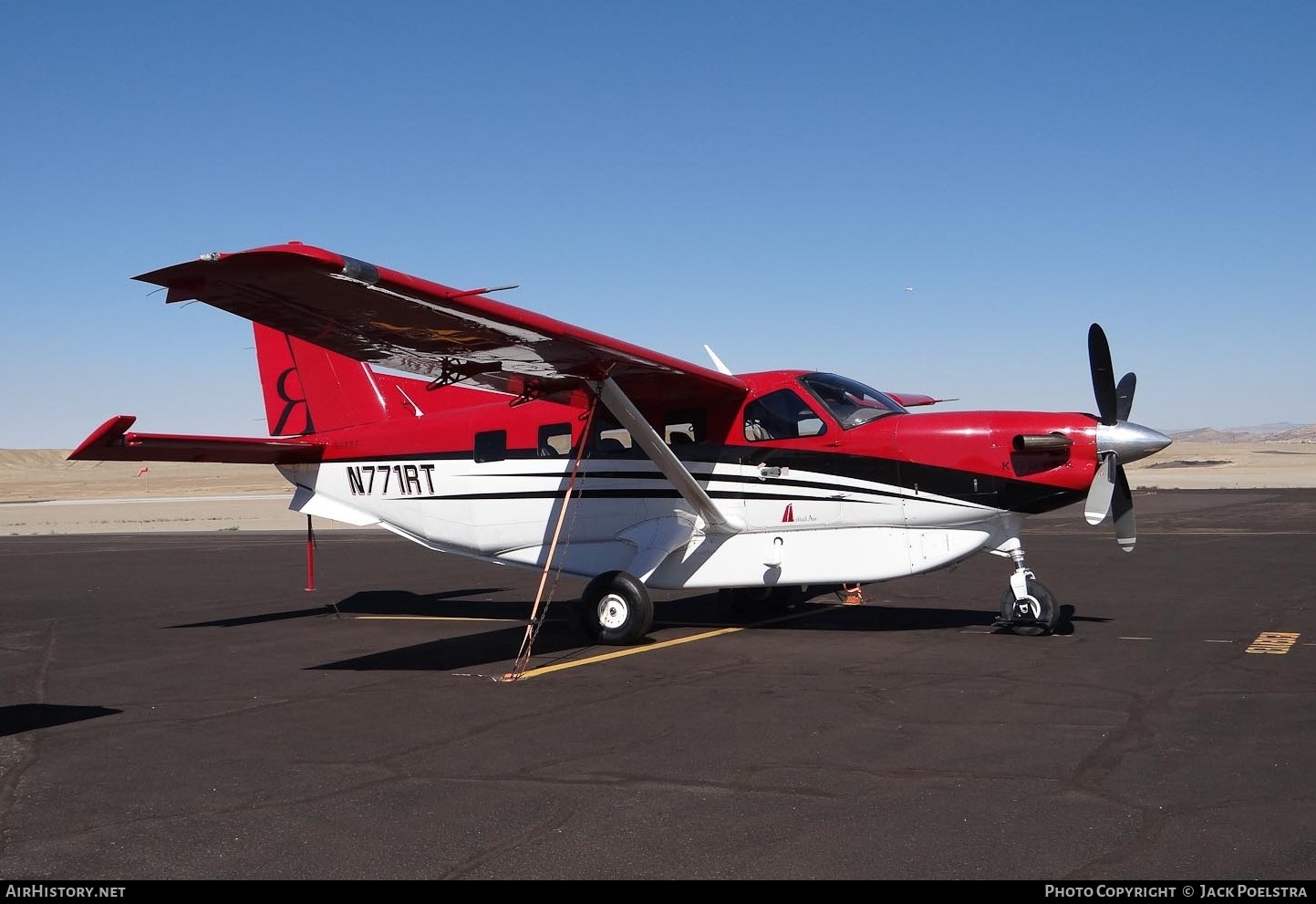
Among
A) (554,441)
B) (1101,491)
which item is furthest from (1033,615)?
(554,441)

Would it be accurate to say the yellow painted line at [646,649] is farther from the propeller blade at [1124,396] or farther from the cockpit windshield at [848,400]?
the propeller blade at [1124,396]

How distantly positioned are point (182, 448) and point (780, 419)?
729cm

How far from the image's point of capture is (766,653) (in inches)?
427

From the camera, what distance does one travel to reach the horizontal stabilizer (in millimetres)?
11773

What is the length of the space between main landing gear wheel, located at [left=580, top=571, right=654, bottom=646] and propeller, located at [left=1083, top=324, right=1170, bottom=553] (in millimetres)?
4481

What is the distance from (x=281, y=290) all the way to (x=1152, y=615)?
997cm

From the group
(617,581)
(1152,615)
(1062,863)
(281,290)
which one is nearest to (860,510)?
(617,581)

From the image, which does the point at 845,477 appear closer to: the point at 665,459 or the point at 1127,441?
the point at 665,459

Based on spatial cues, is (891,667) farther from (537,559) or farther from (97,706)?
(97,706)

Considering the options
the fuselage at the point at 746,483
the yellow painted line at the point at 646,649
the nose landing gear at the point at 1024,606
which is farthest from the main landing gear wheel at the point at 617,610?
the nose landing gear at the point at 1024,606

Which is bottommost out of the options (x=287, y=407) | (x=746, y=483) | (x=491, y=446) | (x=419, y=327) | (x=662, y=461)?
(x=746, y=483)

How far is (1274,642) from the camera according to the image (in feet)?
34.8

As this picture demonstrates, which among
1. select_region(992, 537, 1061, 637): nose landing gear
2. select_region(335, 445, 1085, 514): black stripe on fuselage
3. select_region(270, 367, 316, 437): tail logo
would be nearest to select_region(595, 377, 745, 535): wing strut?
select_region(335, 445, 1085, 514): black stripe on fuselage

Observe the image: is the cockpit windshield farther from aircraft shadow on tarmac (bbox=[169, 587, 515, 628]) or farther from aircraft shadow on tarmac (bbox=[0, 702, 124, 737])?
aircraft shadow on tarmac (bbox=[0, 702, 124, 737])
